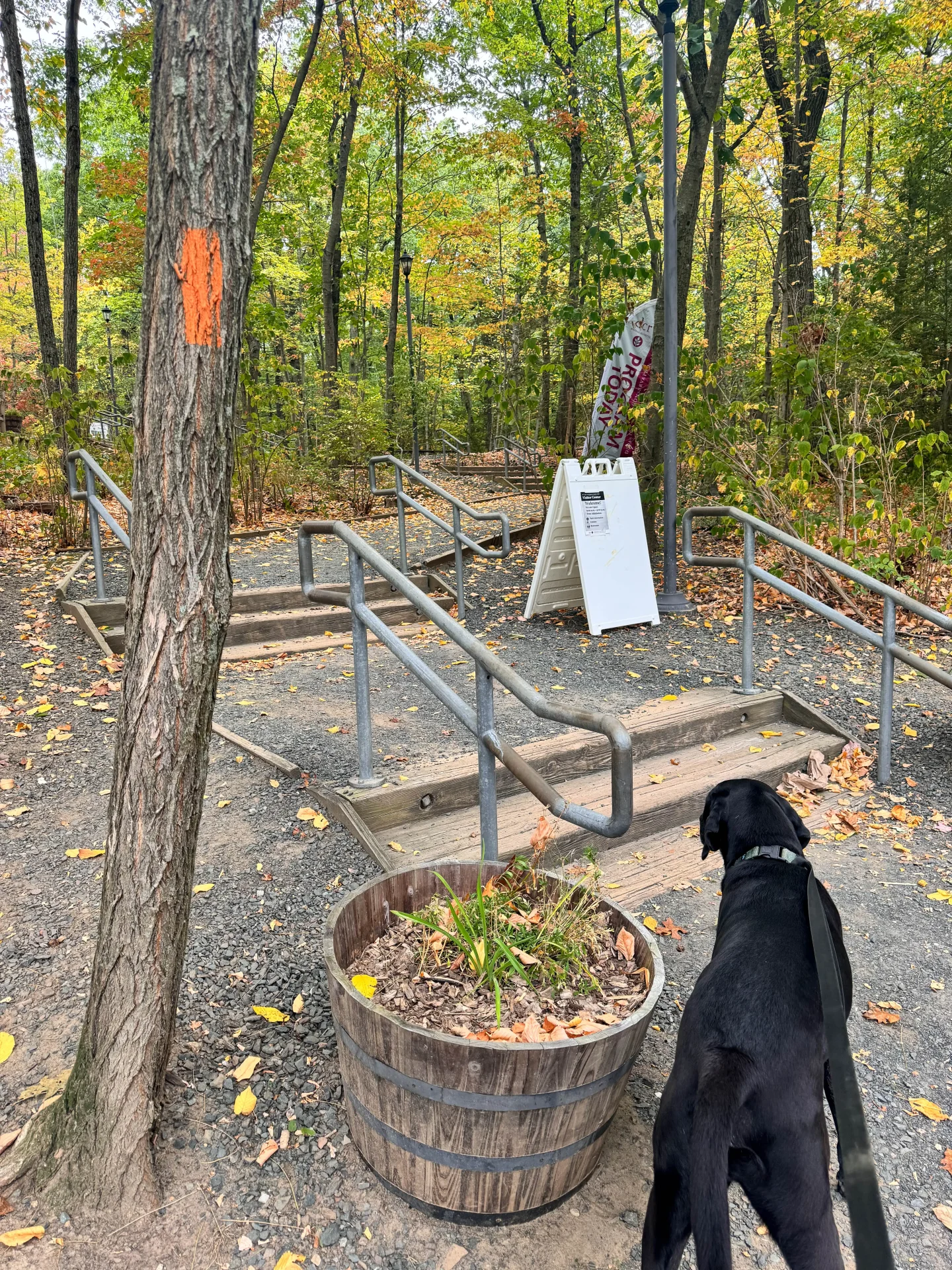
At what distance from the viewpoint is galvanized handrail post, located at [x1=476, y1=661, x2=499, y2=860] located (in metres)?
2.37

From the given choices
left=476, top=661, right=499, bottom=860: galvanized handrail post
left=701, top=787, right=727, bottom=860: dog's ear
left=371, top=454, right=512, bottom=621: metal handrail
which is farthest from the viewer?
left=371, top=454, right=512, bottom=621: metal handrail

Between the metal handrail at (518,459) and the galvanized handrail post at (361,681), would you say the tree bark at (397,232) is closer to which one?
the metal handrail at (518,459)

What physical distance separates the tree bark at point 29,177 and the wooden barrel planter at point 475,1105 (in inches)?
339

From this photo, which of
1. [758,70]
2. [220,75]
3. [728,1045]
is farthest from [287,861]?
[758,70]

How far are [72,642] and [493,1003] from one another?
4.29 metres

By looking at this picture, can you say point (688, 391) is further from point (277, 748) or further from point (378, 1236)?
point (378, 1236)

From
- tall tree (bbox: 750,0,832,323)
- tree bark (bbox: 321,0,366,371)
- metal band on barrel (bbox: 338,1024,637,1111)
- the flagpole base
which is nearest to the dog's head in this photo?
metal band on barrel (bbox: 338,1024,637,1111)

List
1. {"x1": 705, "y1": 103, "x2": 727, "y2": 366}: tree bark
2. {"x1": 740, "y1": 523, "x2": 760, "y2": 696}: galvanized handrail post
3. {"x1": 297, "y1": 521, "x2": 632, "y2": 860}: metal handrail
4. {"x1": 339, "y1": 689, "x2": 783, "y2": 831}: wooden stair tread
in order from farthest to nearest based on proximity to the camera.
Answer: {"x1": 705, "y1": 103, "x2": 727, "y2": 366}: tree bark, {"x1": 740, "y1": 523, "x2": 760, "y2": 696}: galvanized handrail post, {"x1": 339, "y1": 689, "x2": 783, "y2": 831}: wooden stair tread, {"x1": 297, "y1": 521, "x2": 632, "y2": 860}: metal handrail

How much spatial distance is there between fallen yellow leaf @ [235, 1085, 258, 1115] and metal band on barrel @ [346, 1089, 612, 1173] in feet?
1.54

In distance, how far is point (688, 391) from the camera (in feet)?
23.7

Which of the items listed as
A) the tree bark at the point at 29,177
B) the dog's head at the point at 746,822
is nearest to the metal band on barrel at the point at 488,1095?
the dog's head at the point at 746,822

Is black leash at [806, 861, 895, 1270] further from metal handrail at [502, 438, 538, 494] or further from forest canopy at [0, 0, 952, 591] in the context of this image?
metal handrail at [502, 438, 538, 494]

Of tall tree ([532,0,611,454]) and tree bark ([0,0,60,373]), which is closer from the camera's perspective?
tree bark ([0,0,60,373])

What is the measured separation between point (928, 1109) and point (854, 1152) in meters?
1.84
